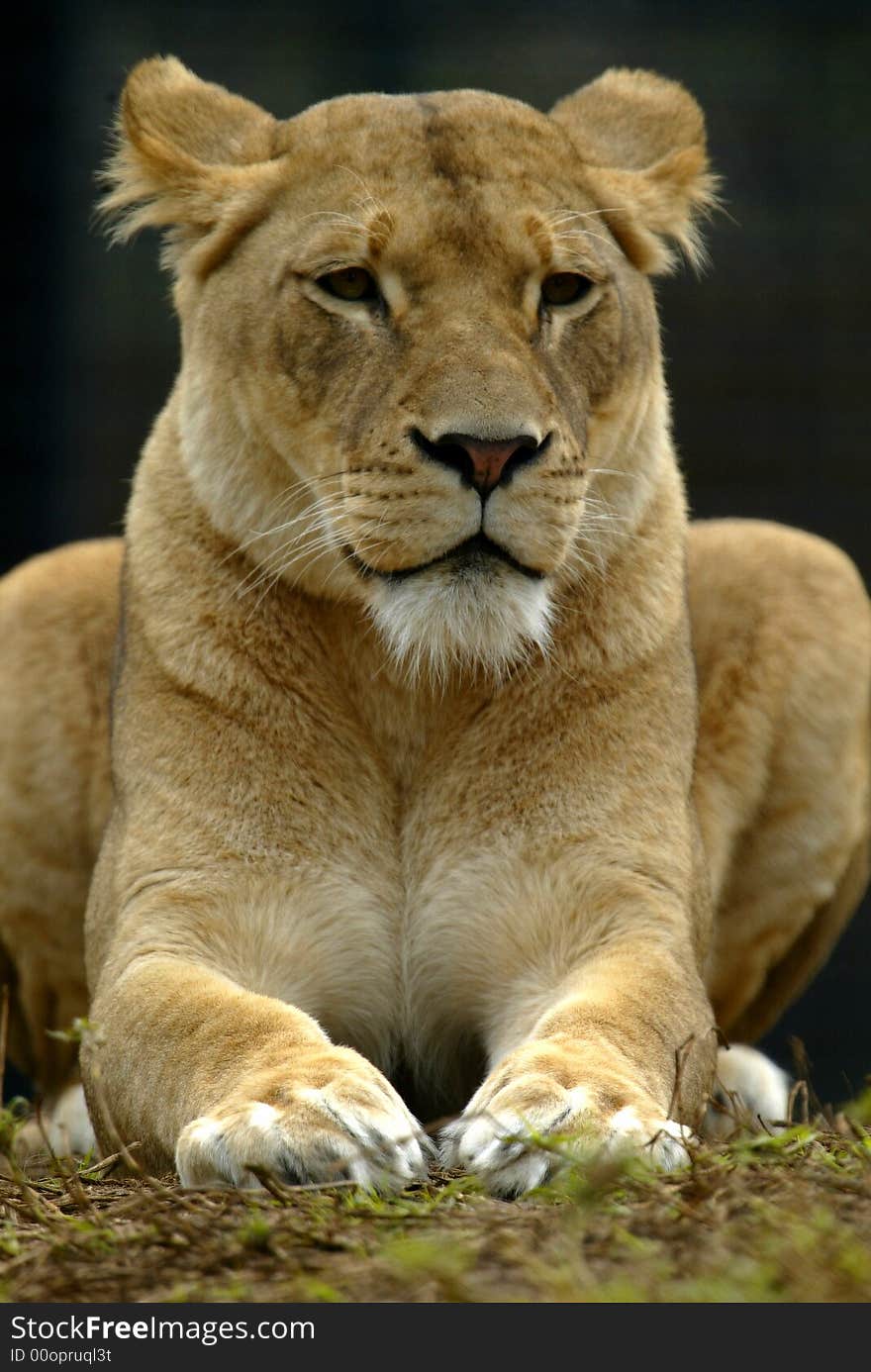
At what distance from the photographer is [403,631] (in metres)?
2.39

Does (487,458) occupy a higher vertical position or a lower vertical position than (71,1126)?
higher

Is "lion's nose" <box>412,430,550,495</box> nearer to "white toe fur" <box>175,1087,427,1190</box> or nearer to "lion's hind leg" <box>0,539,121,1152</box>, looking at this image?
"white toe fur" <box>175,1087,427,1190</box>

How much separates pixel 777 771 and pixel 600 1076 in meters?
1.37

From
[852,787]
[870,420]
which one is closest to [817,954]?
[852,787]

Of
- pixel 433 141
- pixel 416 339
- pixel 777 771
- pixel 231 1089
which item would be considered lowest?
pixel 231 1089

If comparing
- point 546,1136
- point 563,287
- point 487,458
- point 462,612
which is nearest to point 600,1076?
point 546,1136

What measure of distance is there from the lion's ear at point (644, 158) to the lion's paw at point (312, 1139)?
1306mm

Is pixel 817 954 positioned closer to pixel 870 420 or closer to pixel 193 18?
pixel 870 420

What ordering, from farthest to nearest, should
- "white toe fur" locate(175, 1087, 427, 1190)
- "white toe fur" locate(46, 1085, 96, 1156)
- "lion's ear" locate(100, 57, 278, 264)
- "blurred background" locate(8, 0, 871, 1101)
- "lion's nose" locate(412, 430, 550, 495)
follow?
"blurred background" locate(8, 0, 871, 1101), "white toe fur" locate(46, 1085, 96, 1156), "lion's ear" locate(100, 57, 278, 264), "lion's nose" locate(412, 430, 550, 495), "white toe fur" locate(175, 1087, 427, 1190)

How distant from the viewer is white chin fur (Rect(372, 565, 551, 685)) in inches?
92.5

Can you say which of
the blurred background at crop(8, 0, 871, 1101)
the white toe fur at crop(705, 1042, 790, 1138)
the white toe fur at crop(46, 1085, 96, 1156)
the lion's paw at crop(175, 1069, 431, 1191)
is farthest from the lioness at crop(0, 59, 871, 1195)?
the blurred background at crop(8, 0, 871, 1101)

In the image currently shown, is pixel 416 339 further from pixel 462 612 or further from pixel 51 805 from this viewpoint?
pixel 51 805

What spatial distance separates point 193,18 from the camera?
4762 mm
